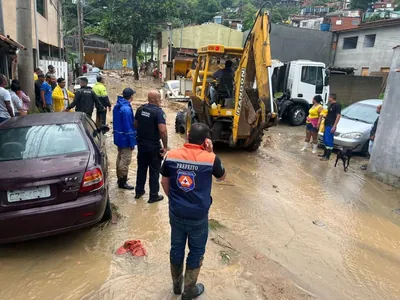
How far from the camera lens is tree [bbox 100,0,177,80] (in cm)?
2888

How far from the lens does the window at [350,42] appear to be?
22.9 m

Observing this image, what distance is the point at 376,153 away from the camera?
7305 mm

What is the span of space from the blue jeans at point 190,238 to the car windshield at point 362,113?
27.3 ft

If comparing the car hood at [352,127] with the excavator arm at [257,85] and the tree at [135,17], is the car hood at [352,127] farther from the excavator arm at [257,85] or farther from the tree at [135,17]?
the tree at [135,17]

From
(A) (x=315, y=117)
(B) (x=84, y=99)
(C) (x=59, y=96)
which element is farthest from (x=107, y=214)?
(A) (x=315, y=117)

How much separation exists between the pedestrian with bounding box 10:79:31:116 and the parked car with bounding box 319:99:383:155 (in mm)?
7768

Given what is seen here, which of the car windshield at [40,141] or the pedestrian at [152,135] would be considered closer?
the car windshield at [40,141]

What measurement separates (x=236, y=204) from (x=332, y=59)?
22569mm

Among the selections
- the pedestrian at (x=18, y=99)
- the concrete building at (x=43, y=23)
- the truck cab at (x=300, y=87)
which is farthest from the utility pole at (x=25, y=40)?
the truck cab at (x=300, y=87)

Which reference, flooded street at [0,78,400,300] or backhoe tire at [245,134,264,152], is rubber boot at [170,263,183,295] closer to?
flooded street at [0,78,400,300]

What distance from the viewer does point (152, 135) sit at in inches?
191

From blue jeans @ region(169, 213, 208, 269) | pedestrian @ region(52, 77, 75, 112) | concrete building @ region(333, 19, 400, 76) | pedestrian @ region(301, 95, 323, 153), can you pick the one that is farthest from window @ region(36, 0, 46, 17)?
concrete building @ region(333, 19, 400, 76)

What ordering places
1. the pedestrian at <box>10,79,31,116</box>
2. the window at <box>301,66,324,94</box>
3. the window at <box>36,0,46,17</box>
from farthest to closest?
the window at <box>36,0,46,17</box> → the window at <box>301,66,324,94</box> → the pedestrian at <box>10,79,31,116</box>

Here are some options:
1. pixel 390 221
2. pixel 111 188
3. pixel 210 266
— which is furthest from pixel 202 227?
pixel 390 221
